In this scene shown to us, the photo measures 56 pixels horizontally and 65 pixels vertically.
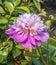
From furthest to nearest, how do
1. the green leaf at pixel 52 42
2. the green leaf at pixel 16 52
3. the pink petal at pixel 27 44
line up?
the green leaf at pixel 16 52
the green leaf at pixel 52 42
the pink petal at pixel 27 44

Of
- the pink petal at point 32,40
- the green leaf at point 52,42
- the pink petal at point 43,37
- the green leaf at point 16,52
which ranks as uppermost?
the pink petal at point 32,40

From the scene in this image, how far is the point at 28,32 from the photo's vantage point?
4.58 feet

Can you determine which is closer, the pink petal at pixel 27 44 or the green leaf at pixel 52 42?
the pink petal at pixel 27 44

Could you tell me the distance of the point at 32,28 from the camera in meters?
1.41

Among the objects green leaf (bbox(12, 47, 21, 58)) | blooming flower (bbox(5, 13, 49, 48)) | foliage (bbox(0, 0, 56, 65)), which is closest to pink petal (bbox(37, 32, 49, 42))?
blooming flower (bbox(5, 13, 49, 48))

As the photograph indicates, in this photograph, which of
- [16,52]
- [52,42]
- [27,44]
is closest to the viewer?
[27,44]

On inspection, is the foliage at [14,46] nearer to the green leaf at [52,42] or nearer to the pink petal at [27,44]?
the green leaf at [52,42]

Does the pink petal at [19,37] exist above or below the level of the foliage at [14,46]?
above

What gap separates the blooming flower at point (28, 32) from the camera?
4.41 ft

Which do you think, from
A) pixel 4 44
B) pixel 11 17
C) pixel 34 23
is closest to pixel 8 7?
pixel 11 17

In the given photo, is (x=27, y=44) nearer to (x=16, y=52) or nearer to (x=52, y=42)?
(x=52, y=42)

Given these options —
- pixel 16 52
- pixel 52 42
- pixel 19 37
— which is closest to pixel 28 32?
pixel 19 37

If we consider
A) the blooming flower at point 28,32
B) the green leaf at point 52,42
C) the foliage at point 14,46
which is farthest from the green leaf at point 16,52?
the blooming flower at point 28,32

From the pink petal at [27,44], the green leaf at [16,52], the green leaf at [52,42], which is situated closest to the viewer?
the pink petal at [27,44]
